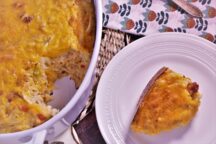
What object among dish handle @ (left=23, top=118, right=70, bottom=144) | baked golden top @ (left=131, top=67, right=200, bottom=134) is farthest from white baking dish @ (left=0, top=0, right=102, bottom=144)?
baked golden top @ (left=131, top=67, right=200, bottom=134)

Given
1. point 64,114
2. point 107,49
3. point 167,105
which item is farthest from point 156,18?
point 64,114

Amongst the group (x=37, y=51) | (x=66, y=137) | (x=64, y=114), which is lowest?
(x=66, y=137)

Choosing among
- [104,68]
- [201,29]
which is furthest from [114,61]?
[201,29]

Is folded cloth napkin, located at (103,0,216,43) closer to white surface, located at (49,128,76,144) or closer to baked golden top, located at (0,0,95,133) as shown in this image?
baked golden top, located at (0,0,95,133)

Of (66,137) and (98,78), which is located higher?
(98,78)

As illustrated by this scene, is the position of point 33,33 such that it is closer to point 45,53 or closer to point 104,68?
point 45,53

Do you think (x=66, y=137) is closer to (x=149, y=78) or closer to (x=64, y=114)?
(x=64, y=114)
